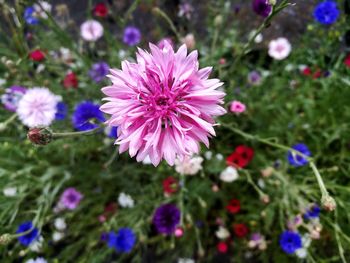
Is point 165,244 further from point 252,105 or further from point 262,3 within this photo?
point 262,3

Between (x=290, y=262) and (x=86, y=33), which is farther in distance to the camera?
(x=86, y=33)

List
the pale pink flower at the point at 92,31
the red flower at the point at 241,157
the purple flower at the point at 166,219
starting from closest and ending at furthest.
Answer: the purple flower at the point at 166,219 → the red flower at the point at 241,157 → the pale pink flower at the point at 92,31

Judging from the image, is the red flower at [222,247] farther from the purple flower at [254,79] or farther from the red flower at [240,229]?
the purple flower at [254,79]

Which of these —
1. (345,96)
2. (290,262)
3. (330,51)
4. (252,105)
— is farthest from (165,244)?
(330,51)

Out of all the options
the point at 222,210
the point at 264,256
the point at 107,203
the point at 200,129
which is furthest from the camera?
the point at 107,203

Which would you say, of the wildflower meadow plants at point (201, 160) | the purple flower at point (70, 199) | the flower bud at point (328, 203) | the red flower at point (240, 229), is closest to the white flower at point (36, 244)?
the wildflower meadow plants at point (201, 160)

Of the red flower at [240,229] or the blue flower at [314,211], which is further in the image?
the red flower at [240,229]

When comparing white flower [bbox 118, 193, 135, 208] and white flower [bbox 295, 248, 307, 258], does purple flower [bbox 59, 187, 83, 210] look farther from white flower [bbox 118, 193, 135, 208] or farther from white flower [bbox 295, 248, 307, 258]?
white flower [bbox 295, 248, 307, 258]

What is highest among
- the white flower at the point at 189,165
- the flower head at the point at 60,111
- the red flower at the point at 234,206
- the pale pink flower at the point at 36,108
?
the flower head at the point at 60,111
